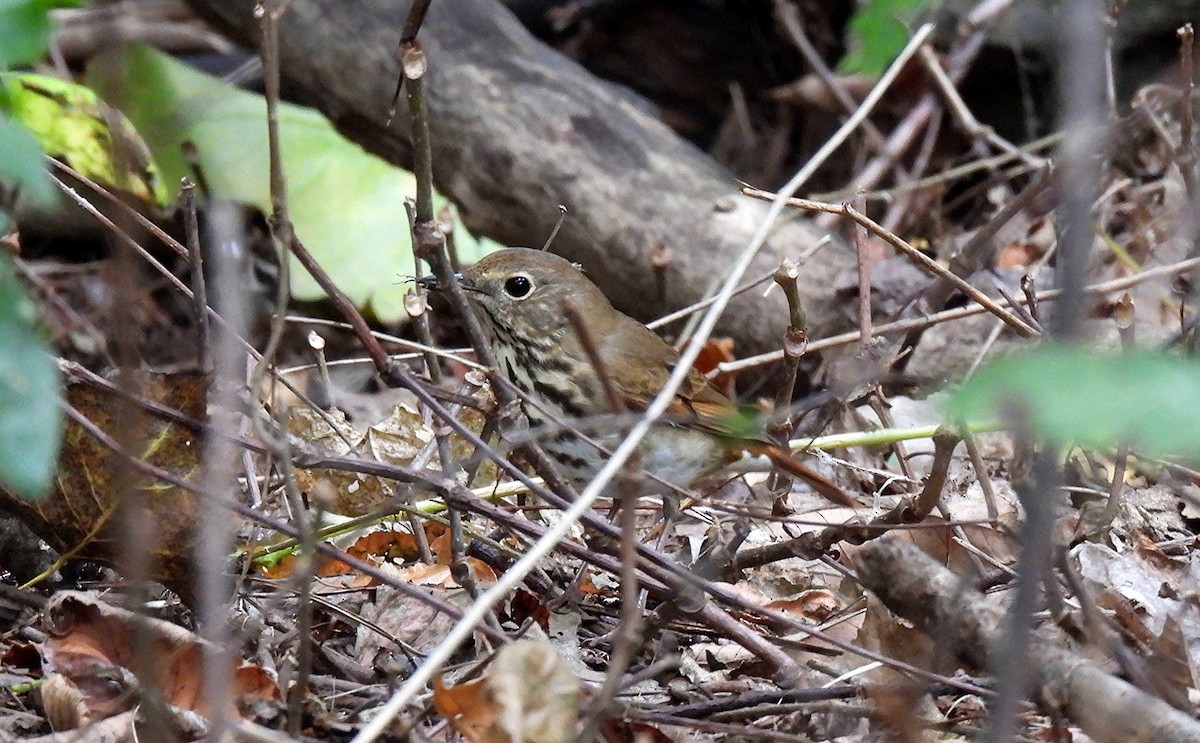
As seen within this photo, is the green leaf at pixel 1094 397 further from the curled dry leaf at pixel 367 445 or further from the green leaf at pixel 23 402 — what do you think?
the curled dry leaf at pixel 367 445

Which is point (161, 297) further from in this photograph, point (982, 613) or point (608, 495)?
point (982, 613)

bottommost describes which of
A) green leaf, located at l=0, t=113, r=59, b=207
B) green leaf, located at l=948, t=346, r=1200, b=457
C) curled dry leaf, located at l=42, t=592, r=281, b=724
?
curled dry leaf, located at l=42, t=592, r=281, b=724

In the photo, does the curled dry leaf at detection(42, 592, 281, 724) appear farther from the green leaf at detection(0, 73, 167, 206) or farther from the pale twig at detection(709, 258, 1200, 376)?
the green leaf at detection(0, 73, 167, 206)

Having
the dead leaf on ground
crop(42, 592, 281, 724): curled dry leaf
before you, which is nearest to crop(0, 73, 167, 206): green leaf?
the dead leaf on ground

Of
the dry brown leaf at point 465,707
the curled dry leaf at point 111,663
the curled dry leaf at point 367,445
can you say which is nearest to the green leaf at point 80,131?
the curled dry leaf at point 367,445

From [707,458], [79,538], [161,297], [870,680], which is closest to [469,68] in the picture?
[161,297]

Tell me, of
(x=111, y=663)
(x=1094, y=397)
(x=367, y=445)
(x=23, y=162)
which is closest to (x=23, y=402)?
(x=23, y=162)
